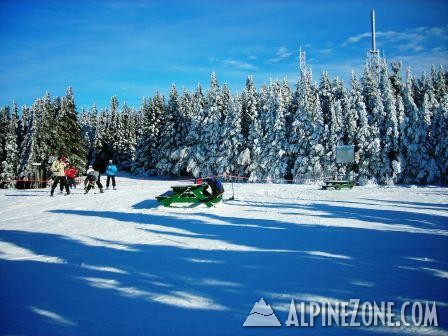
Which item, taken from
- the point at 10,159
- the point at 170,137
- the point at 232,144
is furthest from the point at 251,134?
the point at 10,159

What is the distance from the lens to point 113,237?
30.8 ft

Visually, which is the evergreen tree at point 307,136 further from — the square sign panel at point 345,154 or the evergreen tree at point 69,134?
the evergreen tree at point 69,134

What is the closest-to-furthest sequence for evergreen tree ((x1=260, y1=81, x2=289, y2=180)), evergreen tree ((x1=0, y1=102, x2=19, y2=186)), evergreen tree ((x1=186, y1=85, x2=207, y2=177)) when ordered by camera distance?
evergreen tree ((x1=260, y1=81, x2=289, y2=180))
evergreen tree ((x1=186, y1=85, x2=207, y2=177))
evergreen tree ((x1=0, y1=102, x2=19, y2=186))

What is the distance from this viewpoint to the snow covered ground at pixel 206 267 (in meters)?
4.71

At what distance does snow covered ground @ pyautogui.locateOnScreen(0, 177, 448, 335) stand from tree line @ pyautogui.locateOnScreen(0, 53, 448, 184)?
31088 millimetres

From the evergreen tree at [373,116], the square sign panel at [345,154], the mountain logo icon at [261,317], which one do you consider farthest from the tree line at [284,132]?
the mountain logo icon at [261,317]

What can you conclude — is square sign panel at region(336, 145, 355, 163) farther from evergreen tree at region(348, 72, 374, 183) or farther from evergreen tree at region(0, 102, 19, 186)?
evergreen tree at region(0, 102, 19, 186)

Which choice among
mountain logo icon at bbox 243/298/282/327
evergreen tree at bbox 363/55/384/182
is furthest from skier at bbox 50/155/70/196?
evergreen tree at bbox 363/55/384/182

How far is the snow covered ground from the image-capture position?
471 cm

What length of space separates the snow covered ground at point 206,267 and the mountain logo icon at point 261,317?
9 cm

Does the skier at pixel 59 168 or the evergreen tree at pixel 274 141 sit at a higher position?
the evergreen tree at pixel 274 141

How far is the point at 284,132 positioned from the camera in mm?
45344

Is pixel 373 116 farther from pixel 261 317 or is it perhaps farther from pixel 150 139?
pixel 261 317

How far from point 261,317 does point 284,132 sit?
42119 mm
